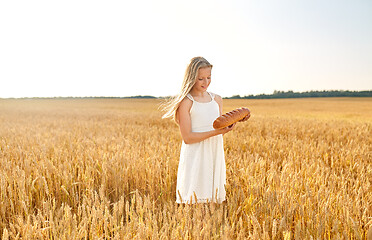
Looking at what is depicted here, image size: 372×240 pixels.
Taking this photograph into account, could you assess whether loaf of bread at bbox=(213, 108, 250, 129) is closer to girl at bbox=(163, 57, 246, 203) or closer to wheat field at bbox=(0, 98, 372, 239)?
girl at bbox=(163, 57, 246, 203)

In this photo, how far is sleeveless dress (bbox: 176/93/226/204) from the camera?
8.36ft

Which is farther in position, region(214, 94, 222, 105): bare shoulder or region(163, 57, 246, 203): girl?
region(214, 94, 222, 105): bare shoulder

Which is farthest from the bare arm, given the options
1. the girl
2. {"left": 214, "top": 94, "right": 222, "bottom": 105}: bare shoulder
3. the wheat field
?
the wheat field

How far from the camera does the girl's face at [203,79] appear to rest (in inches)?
97.3

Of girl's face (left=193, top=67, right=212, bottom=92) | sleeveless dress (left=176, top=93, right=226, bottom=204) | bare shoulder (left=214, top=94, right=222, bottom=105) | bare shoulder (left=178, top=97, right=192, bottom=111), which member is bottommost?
sleeveless dress (left=176, top=93, right=226, bottom=204)

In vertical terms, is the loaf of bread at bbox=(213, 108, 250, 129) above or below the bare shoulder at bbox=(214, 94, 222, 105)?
below

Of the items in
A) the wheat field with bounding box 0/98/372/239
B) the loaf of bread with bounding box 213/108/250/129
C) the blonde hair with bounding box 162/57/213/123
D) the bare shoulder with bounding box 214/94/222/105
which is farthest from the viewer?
the bare shoulder with bounding box 214/94/222/105

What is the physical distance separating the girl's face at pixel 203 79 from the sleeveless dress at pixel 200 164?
129 mm

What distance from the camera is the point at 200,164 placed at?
258 cm

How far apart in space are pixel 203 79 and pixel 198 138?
1.73 feet

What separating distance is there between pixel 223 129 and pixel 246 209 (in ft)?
2.37

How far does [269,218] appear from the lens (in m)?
2.19

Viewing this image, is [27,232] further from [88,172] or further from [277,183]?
[277,183]

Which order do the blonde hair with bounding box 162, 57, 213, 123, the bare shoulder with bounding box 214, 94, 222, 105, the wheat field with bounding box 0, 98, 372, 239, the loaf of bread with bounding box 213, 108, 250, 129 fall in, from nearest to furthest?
the wheat field with bounding box 0, 98, 372, 239
the loaf of bread with bounding box 213, 108, 250, 129
the blonde hair with bounding box 162, 57, 213, 123
the bare shoulder with bounding box 214, 94, 222, 105
